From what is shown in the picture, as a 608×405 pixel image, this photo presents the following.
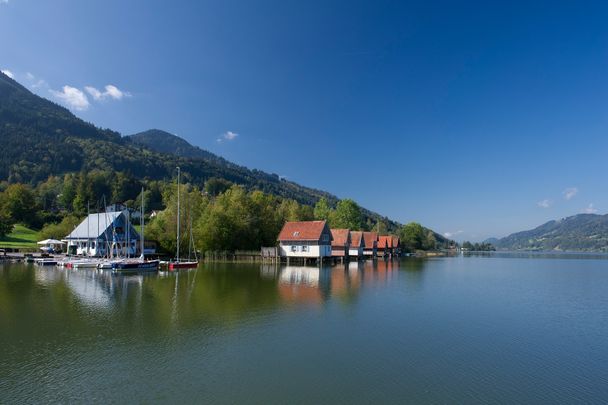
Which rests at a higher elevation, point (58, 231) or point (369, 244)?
point (58, 231)

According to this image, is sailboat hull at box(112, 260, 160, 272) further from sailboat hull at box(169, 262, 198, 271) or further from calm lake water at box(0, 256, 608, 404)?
calm lake water at box(0, 256, 608, 404)

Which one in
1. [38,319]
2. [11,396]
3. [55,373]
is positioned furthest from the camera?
[38,319]

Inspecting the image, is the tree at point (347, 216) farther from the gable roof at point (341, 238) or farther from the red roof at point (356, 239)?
the gable roof at point (341, 238)

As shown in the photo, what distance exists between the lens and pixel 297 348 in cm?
1554

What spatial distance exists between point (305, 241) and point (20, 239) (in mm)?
62286

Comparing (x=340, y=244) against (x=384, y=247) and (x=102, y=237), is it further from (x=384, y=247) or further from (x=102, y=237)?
(x=102, y=237)

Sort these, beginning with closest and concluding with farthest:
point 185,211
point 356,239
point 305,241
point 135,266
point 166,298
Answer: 1. point 166,298
2. point 135,266
3. point 305,241
4. point 185,211
5. point 356,239

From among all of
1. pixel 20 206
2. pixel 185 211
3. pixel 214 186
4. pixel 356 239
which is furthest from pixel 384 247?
pixel 214 186

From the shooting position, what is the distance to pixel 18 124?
198 m

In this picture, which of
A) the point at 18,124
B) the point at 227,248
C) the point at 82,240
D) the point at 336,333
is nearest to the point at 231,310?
the point at 336,333

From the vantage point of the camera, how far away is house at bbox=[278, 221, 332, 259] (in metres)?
63.3

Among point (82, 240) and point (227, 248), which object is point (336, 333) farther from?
point (82, 240)

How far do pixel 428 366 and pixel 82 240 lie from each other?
72920 millimetres

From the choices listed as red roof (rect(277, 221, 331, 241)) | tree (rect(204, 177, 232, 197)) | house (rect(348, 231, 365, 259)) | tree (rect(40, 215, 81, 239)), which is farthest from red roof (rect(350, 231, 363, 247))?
tree (rect(204, 177, 232, 197))
